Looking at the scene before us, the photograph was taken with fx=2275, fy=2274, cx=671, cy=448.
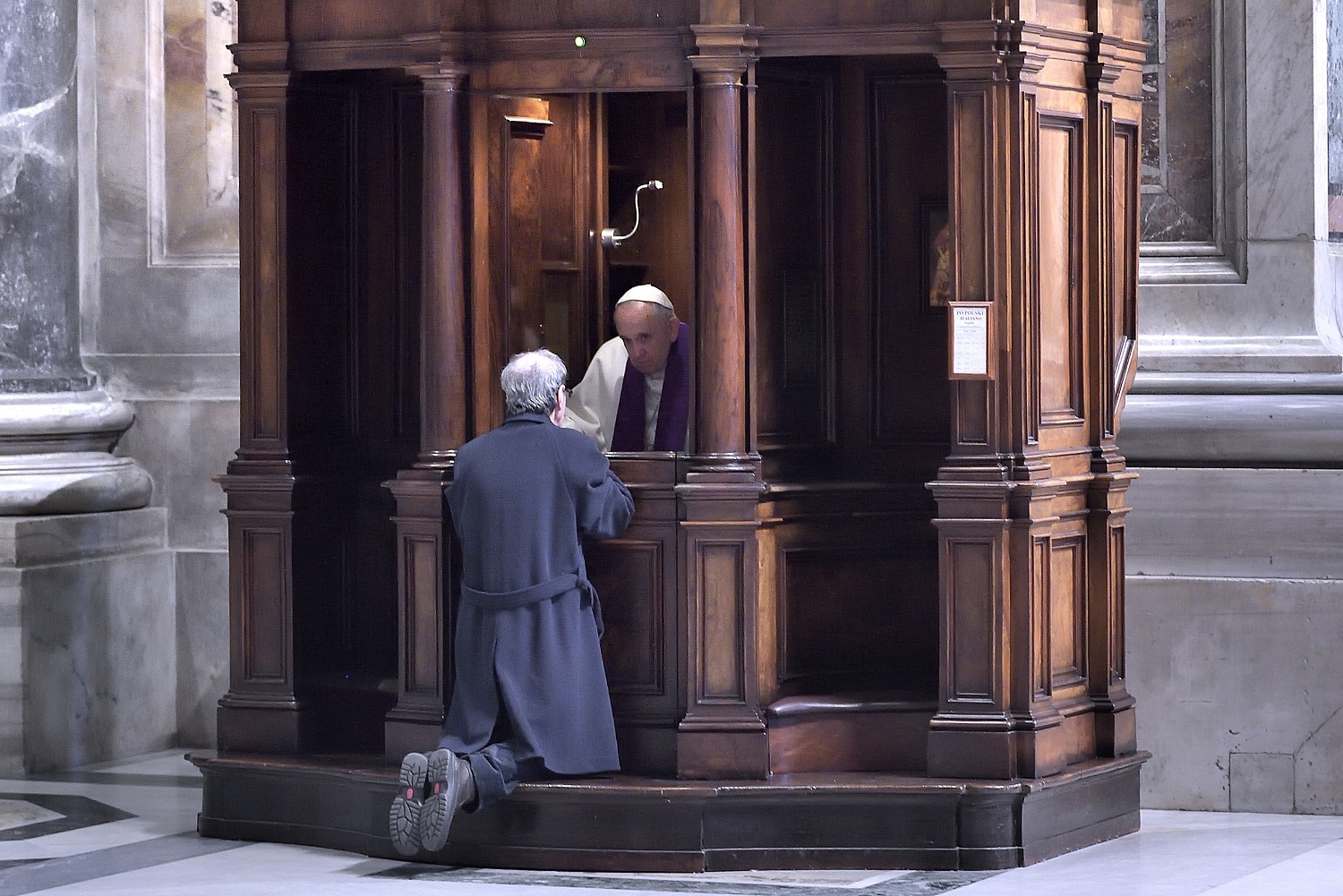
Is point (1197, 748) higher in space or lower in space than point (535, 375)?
lower

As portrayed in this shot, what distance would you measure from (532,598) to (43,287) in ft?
12.6

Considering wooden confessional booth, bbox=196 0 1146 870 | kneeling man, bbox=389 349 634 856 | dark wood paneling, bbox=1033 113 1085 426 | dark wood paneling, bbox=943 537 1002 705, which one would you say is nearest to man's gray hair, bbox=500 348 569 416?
kneeling man, bbox=389 349 634 856

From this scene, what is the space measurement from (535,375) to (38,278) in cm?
357

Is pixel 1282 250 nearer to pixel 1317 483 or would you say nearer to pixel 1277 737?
pixel 1317 483

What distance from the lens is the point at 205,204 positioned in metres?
10.8

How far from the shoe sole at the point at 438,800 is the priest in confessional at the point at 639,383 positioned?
149 centimetres

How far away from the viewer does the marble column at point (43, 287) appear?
10.2 meters

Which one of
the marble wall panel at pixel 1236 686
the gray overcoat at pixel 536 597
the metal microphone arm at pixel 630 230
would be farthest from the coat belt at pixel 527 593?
the marble wall panel at pixel 1236 686

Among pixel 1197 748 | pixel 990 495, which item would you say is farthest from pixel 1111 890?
pixel 1197 748

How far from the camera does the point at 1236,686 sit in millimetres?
9008

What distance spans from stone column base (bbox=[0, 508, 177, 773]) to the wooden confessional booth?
1.83 metres

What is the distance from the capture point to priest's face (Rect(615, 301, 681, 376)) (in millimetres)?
8305

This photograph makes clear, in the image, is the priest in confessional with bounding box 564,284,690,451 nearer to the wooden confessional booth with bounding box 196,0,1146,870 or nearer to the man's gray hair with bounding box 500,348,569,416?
the wooden confessional booth with bounding box 196,0,1146,870

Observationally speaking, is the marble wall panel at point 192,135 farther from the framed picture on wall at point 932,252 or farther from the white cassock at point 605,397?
the framed picture on wall at point 932,252
